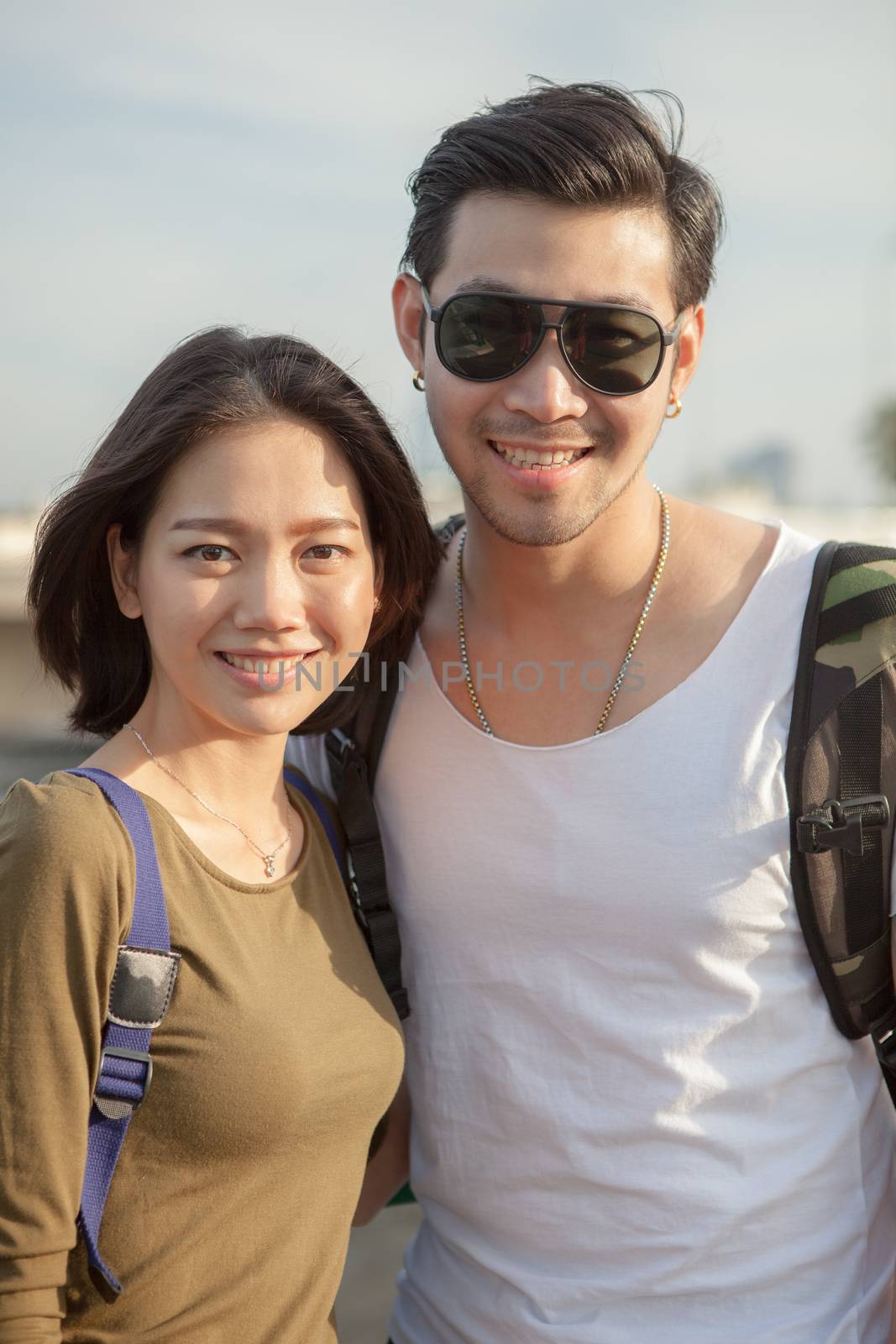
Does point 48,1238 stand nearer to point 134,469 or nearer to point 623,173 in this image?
point 134,469

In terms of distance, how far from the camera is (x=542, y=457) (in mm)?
2754

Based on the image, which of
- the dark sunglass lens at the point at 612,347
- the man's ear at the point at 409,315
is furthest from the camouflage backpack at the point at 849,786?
the man's ear at the point at 409,315

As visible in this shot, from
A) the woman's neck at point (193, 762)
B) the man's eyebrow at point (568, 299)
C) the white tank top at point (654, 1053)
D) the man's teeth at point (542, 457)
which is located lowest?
the white tank top at point (654, 1053)

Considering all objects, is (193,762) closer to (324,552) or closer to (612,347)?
(324,552)

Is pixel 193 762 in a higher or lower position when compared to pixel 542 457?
lower

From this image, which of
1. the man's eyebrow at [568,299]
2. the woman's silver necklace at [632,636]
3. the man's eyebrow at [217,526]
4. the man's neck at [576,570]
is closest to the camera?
the man's eyebrow at [217,526]

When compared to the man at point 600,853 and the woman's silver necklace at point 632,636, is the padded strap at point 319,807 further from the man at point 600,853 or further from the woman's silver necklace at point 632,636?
the woman's silver necklace at point 632,636

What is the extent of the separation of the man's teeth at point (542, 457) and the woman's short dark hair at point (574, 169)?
1.51ft

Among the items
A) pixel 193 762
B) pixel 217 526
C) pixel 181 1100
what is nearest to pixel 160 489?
pixel 217 526

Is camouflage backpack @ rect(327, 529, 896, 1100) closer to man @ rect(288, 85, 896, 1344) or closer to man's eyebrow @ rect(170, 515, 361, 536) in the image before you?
man @ rect(288, 85, 896, 1344)

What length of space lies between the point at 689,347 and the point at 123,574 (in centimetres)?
144

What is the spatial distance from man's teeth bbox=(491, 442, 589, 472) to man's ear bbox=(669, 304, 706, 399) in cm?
36

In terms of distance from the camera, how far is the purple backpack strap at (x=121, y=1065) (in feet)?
6.61

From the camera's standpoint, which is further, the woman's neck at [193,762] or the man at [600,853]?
the man at [600,853]
